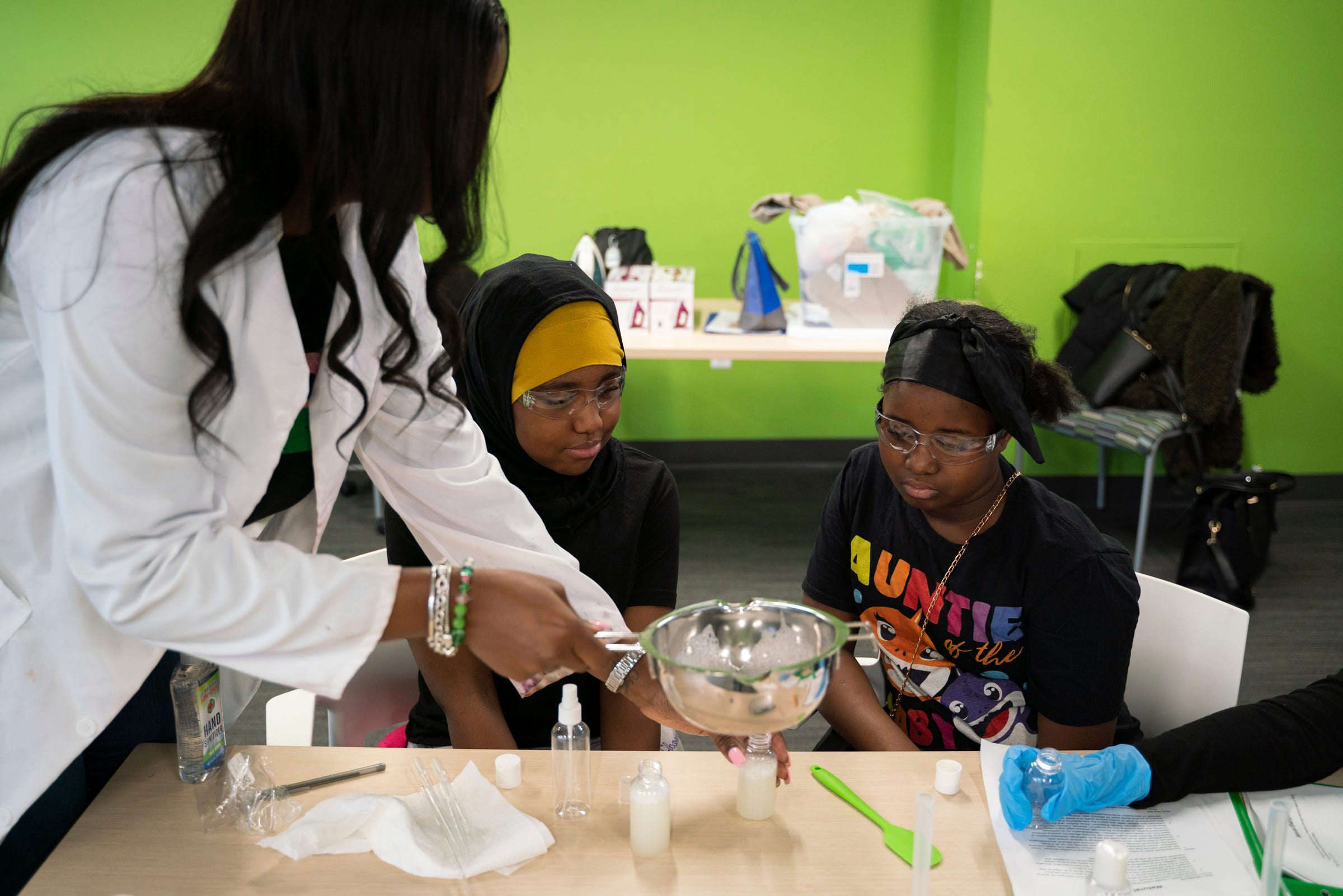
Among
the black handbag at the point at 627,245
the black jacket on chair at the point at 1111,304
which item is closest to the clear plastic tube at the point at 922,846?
the black jacket on chair at the point at 1111,304

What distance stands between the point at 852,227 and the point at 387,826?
2.92m

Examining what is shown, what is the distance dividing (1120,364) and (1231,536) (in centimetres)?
76

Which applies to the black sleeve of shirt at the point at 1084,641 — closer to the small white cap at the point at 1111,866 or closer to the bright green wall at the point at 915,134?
the small white cap at the point at 1111,866

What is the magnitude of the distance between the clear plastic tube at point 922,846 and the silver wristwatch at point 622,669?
356mm

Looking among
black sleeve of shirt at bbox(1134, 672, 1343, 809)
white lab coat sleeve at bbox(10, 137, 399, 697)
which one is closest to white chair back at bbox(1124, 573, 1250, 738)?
black sleeve of shirt at bbox(1134, 672, 1343, 809)

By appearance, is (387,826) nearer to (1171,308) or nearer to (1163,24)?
(1171,308)

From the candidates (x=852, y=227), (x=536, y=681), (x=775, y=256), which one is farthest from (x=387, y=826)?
(x=775, y=256)

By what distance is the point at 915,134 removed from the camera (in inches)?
187

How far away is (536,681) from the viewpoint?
46.6 inches

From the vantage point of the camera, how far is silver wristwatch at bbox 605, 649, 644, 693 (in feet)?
3.79

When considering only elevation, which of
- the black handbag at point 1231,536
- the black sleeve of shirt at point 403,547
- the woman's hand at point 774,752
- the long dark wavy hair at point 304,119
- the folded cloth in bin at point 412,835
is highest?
the long dark wavy hair at point 304,119

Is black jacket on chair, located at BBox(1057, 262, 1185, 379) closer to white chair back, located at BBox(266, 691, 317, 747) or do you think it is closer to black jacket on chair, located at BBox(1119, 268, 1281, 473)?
black jacket on chair, located at BBox(1119, 268, 1281, 473)

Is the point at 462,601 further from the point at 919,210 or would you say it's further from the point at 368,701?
the point at 919,210

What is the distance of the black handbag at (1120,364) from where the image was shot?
374cm
